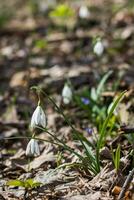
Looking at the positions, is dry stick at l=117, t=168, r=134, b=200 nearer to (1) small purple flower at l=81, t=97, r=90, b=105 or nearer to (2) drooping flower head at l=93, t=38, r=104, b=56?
(1) small purple flower at l=81, t=97, r=90, b=105

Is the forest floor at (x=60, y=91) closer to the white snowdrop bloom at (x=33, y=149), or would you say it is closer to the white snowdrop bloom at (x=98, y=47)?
the white snowdrop bloom at (x=33, y=149)

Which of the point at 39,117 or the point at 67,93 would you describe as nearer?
the point at 39,117

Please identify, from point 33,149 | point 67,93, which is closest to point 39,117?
point 33,149

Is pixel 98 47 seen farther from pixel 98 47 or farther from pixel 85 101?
pixel 85 101

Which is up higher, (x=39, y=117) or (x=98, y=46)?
(x=98, y=46)

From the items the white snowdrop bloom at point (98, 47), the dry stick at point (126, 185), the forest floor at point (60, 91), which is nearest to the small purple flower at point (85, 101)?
the forest floor at point (60, 91)

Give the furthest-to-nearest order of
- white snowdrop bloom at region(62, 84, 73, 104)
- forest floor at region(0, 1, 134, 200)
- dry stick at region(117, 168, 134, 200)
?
white snowdrop bloom at region(62, 84, 73, 104) → forest floor at region(0, 1, 134, 200) → dry stick at region(117, 168, 134, 200)

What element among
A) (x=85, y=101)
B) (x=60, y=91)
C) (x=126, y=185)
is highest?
(x=60, y=91)

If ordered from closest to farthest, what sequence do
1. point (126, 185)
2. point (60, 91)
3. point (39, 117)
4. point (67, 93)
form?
point (126, 185)
point (39, 117)
point (67, 93)
point (60, 91)

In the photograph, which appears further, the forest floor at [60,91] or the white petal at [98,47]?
the white petal at [98,47]

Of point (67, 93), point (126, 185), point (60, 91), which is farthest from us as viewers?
point (60, 91)

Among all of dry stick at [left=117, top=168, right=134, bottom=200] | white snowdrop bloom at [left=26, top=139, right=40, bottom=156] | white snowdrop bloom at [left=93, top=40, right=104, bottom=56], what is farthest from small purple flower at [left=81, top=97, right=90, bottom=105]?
dry stick at [left=117, top=168, right=134, bottom=200]
